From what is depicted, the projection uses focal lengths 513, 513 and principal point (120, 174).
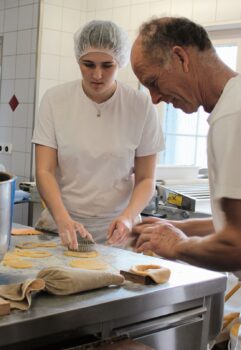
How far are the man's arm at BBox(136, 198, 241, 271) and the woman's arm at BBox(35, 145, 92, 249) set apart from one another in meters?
0.38

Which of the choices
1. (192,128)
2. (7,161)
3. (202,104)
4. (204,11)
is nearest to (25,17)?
(7,161)

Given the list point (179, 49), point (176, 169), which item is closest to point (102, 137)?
point (179, 49)

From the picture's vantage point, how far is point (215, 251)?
3.75ft

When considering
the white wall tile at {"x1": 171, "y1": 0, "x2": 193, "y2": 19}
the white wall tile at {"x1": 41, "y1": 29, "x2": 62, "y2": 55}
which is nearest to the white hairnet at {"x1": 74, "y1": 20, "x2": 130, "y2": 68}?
the white wall tile at {"x1": 171, "y1": 0, "x2": 193, "y2": 19}

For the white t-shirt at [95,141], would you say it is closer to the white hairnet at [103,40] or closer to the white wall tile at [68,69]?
the white hairnet at [103,40]

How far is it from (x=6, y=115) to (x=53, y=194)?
8.38 ft

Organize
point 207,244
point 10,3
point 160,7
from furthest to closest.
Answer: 1. point 10,3
2. point 160,7
3. point 207,244

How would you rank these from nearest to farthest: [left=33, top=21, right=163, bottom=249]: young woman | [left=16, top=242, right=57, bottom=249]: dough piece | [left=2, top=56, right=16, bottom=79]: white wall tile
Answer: [left=16, top=242, right=57, bottom=249]: dough piece
[left=33, top=21, right=163, bottom=249]: young woman
[left=2, top=56, right=16, bottom=79]: white wall tile

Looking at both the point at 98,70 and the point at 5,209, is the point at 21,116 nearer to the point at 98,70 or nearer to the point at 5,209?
the point at 98,70

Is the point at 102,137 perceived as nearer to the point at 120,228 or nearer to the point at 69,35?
the point at 120,228

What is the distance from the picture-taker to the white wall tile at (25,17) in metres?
4.01

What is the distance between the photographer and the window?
3354 millimetres

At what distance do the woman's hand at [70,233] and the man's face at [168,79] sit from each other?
57 centimetres

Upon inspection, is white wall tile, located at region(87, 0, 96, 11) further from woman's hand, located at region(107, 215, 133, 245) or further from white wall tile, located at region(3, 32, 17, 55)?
woman's hand, located at region(107, 215, 133, 245)
